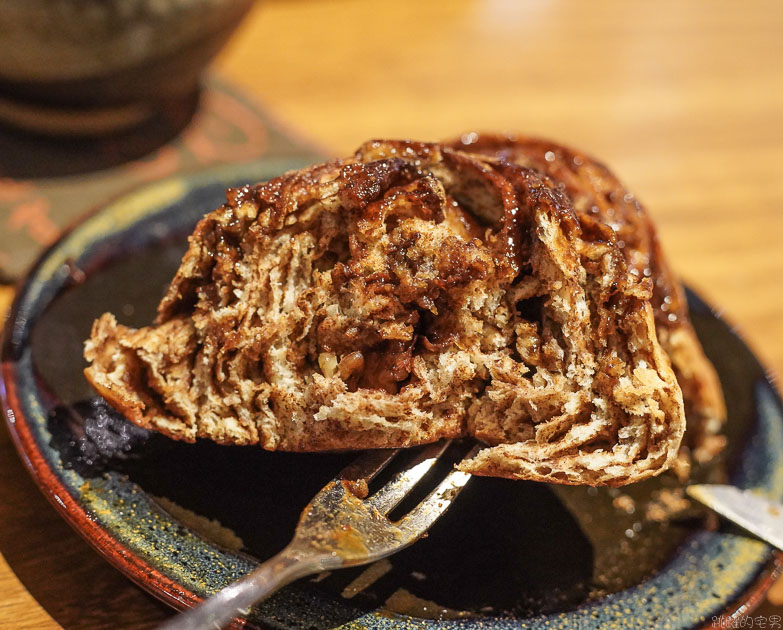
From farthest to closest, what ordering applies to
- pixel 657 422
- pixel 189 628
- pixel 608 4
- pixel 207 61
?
pixel 608 4
pixel 207 61
pixel 657 422
pixel 189 628

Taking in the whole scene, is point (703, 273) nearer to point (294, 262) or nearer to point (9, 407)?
point (294, 262)

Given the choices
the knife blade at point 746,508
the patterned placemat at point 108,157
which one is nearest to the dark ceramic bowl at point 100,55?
the patterned placemat at point 108,157

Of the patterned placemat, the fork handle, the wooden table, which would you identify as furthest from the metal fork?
the wooden table

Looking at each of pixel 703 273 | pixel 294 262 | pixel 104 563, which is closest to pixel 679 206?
pixel 703 273

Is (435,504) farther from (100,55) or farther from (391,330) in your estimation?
(100,55)

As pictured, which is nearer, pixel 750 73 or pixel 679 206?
pixel 679 206

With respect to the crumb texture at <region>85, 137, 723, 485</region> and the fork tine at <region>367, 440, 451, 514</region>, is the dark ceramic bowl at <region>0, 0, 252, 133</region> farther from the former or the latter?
the fork tine at <region>367, 440, 451, 514</region>
